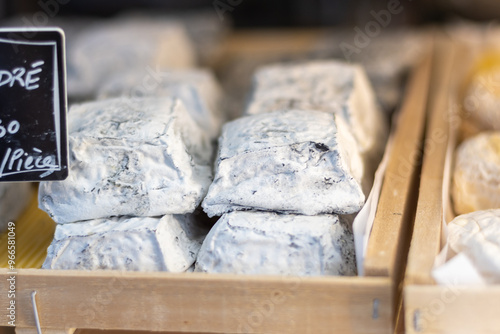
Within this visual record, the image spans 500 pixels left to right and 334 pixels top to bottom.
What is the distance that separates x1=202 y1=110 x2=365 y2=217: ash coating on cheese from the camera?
111cm

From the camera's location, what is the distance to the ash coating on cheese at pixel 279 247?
1.06 metres

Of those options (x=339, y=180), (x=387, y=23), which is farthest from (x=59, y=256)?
(x=387, y=23)

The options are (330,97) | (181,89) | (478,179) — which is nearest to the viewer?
(478,179)

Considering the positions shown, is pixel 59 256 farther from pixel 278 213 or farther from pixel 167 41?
pixel 167 41

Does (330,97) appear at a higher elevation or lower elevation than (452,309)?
higher

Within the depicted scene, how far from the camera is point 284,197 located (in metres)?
1.11

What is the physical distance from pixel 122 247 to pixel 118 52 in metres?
1.13

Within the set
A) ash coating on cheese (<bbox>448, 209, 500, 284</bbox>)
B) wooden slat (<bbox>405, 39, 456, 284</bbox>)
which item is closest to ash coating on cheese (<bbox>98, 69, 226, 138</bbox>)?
wooden slat (<bbox>405, 39, 456, 284</bbox>)

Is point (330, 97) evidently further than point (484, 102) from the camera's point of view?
No

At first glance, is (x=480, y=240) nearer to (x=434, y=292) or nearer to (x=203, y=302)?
(x=434, y=292)

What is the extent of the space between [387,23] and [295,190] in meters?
1.81

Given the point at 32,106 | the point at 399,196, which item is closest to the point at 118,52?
the point at 32,106

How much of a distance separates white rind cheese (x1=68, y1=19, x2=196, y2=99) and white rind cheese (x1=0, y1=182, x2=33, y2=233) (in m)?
0.45

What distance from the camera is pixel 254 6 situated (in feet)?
10.1
